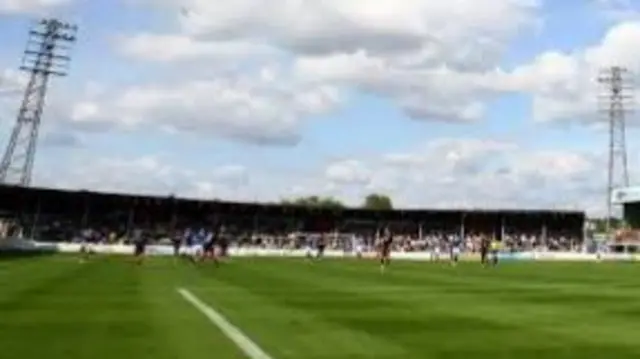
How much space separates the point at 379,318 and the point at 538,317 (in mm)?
3272

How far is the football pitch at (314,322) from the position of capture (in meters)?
16.2

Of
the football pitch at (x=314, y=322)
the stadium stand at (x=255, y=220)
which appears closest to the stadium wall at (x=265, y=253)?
the stadium stand at (x=255, y=220)

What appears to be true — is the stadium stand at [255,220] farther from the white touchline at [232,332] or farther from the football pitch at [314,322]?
the white touchline at [232,332]

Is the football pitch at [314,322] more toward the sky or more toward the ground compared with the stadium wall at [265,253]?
more toward the ground

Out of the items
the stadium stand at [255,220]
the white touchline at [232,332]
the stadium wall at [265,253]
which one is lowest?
the white touchline at [232,332]

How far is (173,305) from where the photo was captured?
87.5 feet

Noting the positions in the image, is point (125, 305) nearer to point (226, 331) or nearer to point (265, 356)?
point (226, 331)

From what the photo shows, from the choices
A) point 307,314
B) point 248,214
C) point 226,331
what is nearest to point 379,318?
point 307,314

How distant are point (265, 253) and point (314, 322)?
7932 cm

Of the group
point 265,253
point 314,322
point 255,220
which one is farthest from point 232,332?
point 255,220

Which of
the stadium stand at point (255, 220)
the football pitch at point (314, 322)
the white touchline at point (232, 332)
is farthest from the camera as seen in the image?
the stadium stand at point (255, 220)

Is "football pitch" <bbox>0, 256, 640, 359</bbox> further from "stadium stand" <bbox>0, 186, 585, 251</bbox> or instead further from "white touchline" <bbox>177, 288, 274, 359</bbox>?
"stadium stand" <bbox>0, 186, 585, 251</bbox>

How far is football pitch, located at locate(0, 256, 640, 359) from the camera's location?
16188 millimetres

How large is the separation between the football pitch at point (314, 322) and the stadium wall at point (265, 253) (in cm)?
5919
